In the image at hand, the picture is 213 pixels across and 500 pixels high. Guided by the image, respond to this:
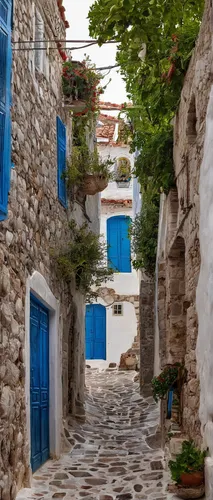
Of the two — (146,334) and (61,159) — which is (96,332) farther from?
(61,159)

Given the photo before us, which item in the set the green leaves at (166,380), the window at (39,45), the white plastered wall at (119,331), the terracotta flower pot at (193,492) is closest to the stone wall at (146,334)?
the green leaves at (166,380)

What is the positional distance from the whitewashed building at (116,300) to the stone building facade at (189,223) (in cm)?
971

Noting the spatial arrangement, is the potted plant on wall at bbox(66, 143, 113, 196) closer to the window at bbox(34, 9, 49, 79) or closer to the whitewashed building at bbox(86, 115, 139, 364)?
the window at bbox(34, 9, 49, 79)

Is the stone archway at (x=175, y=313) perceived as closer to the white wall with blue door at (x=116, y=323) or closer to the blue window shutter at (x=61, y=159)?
the blue window shutter at (x=61, y=159)

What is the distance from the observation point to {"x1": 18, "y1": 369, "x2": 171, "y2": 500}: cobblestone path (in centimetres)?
607

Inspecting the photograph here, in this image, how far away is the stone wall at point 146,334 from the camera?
1291 centimetres

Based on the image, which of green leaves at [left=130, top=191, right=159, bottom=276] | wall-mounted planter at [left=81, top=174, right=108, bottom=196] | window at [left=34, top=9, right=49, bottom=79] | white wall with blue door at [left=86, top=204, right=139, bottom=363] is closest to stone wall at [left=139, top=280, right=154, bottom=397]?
green leaves at [left=130, top=191, right=159, bottom=276]

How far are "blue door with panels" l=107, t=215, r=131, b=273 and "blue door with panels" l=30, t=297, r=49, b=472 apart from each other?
41.6ft

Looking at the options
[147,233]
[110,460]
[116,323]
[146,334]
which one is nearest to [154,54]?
[110,460]

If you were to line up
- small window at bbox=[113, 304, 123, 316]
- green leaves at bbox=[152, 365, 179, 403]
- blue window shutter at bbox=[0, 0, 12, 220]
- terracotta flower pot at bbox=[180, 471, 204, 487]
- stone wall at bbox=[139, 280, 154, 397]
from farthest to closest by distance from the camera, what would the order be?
small window at bbox=[113, 304, 123, 316]
stone wall at bbox=[139, 280, 154, 397]
green leaves at bbox=[152, 365, 179, 403]
blue window shutter at bbox=[0, 0, 12, 220]
terracotta flower pot at bbox=[180, 471, 204, 487]

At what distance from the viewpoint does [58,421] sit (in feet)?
25.8

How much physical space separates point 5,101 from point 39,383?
3.31 m

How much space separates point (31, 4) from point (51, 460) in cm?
550

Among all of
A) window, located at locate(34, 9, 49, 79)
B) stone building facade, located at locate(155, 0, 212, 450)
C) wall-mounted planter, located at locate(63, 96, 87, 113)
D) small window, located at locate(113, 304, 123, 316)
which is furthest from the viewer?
small window, located at locate(113, 304, 123, 316)
